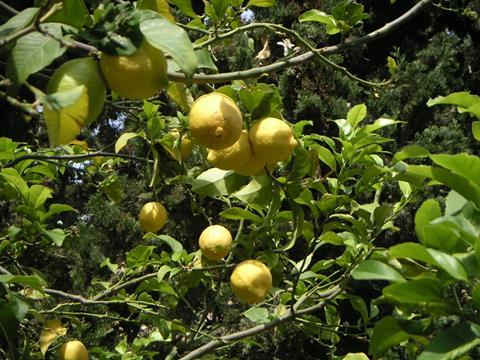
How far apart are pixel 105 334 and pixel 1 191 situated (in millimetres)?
2436

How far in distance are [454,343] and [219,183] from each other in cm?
61

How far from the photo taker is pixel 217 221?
13.6ft

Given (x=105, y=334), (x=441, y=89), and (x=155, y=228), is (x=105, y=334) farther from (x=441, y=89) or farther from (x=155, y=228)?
(x=441, y=89)

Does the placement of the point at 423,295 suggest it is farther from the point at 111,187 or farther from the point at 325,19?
the point at 111,187

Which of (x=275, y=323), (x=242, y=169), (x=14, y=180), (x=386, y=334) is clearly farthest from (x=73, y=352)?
(x=386, y=334)

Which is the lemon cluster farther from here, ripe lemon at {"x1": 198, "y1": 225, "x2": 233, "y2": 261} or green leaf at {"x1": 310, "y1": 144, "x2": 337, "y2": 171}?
ripe lemon at {"x1": 198, "y1": 225, "x2": 233, "y2": 261}

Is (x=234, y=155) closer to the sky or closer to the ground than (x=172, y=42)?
closer to the ground

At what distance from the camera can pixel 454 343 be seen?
66 cm

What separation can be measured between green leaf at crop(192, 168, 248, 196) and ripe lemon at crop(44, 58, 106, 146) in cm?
45

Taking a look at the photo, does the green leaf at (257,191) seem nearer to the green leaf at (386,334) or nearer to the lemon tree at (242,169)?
the lemon tree at (242,169)

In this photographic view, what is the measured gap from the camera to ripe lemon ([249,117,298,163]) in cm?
97

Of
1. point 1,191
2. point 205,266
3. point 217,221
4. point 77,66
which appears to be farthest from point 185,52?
point 217,221

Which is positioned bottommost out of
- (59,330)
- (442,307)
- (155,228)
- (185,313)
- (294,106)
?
(185,313)

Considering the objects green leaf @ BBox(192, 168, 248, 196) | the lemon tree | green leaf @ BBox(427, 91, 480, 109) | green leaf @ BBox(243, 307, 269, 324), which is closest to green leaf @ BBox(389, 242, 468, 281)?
the lemon tree
